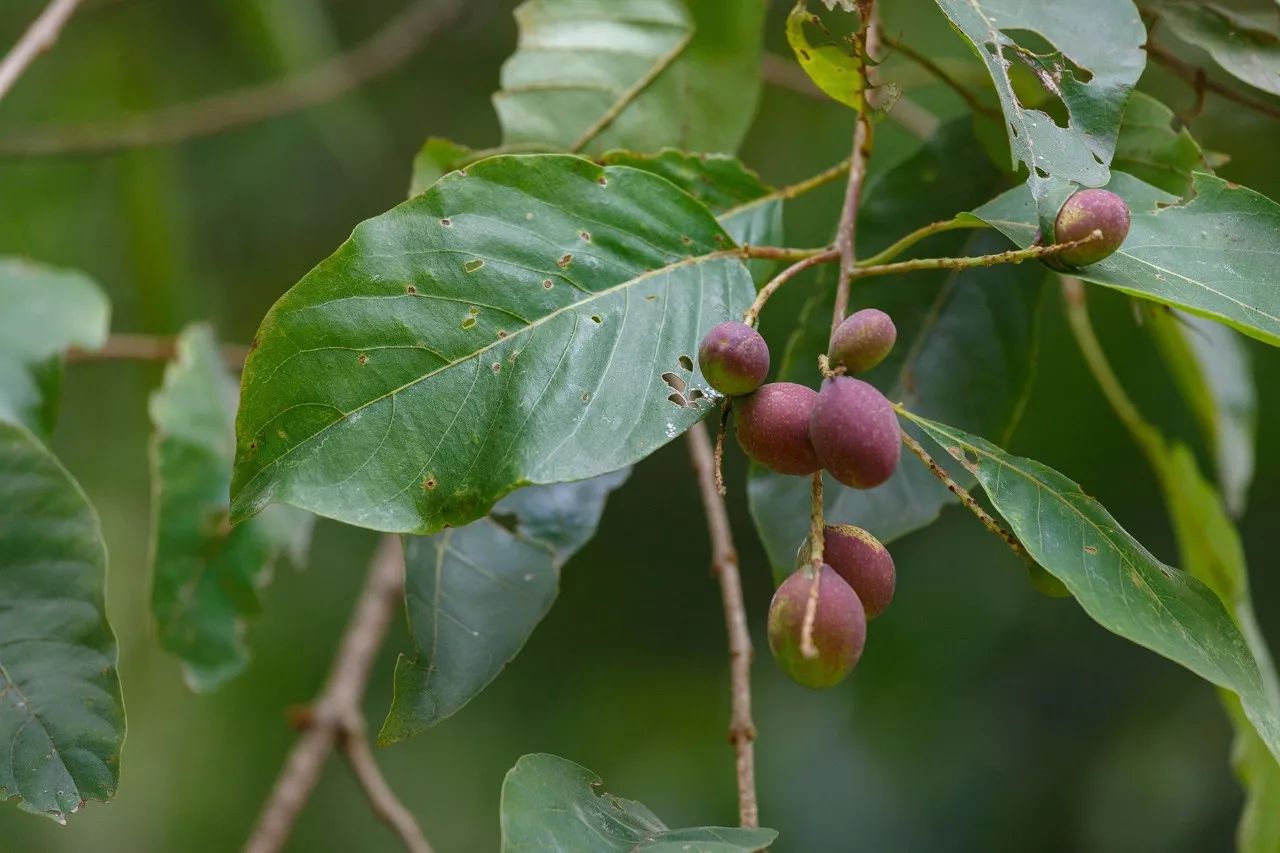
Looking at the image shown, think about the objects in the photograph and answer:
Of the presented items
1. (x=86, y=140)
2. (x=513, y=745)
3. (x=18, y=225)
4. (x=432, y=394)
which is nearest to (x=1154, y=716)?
(x=513, y=745)

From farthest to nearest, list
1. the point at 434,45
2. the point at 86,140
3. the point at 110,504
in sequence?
the point at 434,45 → the point at 110,504 → the point at 86,140

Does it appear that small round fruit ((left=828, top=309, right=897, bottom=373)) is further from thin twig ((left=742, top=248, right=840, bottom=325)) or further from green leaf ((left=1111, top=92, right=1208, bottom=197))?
green leaf ((left=1111, top=92, right=1208, bottom=197))

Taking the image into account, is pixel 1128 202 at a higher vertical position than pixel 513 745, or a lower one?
higher

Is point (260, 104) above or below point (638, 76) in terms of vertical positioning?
below

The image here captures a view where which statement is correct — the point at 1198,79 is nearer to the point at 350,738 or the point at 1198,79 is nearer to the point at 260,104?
the point at 350,738

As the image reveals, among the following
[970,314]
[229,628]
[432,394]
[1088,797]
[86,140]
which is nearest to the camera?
[432,394]

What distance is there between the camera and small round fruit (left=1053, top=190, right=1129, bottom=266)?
2.07ft

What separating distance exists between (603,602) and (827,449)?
6.79 feet

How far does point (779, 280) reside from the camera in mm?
683

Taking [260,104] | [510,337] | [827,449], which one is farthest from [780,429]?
[260,104]

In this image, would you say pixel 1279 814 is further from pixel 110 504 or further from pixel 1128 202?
pixel 110 504

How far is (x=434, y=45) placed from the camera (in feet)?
8.77

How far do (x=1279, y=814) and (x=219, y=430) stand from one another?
40.9 inches

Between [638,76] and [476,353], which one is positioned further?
[638,76]
